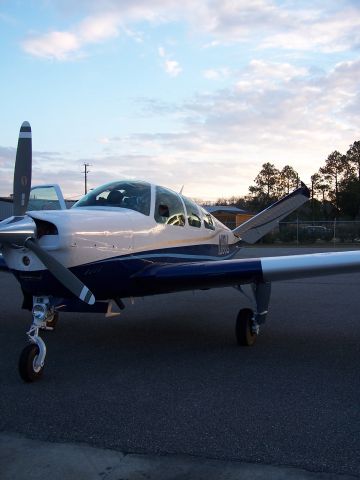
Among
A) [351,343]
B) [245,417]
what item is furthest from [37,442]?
[351,343]

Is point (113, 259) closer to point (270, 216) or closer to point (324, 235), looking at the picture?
point (270, 216)

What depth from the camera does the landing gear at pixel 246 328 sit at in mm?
7008

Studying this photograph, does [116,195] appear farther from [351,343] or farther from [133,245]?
[351,343]

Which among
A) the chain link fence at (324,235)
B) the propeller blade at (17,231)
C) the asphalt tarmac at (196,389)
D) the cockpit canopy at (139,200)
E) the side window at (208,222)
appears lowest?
the asphalt tarmac at (196,389)

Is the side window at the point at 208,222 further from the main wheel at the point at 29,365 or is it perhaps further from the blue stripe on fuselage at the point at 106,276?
the main wheel at the point at 29,365

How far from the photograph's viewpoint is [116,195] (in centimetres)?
694

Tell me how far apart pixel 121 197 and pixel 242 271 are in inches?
75.0

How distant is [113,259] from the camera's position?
614 cm

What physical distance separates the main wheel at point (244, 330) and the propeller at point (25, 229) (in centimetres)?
239

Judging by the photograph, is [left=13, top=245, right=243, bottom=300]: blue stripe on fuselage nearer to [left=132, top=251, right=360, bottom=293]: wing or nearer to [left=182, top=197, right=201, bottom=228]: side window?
[left=132, top=251, right=360, bottom=293]: wing

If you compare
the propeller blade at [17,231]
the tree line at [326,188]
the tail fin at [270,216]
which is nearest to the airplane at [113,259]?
the propeller blade at [17,231]

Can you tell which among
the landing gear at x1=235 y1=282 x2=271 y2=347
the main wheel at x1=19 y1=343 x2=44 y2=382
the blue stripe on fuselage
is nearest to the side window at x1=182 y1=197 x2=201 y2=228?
the blue stripe on fuselage

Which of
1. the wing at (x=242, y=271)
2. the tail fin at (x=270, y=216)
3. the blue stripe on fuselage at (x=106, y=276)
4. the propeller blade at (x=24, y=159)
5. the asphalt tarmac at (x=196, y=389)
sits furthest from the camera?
the tail fin at (x=270, y=216)

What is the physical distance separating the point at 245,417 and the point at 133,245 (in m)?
2.81
